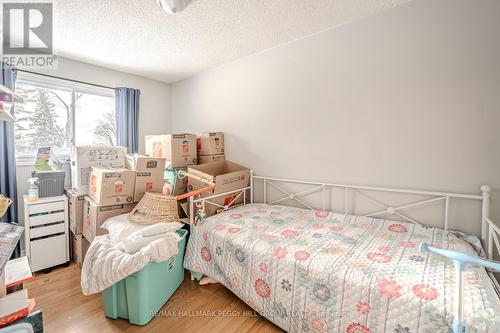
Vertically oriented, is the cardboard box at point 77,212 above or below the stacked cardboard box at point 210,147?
below

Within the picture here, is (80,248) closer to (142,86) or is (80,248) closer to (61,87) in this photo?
(61,87)

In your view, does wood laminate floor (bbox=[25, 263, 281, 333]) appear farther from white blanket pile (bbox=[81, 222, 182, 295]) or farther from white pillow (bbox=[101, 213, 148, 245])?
white pillow (bbox=[101, 213, 148, 245])

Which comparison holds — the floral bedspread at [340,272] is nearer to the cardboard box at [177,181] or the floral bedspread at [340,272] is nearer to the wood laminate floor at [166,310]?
the wood laminate floor at [166,310]

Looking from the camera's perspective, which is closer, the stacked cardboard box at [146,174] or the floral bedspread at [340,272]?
the floral bedspread at [340,272]

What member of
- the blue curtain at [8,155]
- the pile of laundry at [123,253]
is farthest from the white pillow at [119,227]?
the blue curtain at [8,155]

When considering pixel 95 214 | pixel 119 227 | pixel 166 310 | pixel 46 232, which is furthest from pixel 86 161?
pixel 166 310

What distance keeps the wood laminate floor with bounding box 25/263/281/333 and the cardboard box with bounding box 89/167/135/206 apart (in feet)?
2.61

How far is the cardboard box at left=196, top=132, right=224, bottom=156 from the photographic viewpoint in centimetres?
286

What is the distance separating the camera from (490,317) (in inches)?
34.4

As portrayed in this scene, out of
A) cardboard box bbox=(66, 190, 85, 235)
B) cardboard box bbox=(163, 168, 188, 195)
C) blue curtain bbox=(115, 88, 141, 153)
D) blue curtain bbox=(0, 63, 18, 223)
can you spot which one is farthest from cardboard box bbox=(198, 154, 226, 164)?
blue curtain bbox=(0, 63, 18, 223)

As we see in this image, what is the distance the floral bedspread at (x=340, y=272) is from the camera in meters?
1.02

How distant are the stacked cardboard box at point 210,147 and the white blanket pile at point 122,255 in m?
1.34

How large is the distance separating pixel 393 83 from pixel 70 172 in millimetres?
→ 3551

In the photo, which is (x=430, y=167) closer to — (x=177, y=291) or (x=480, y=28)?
(x=480, y=28)
